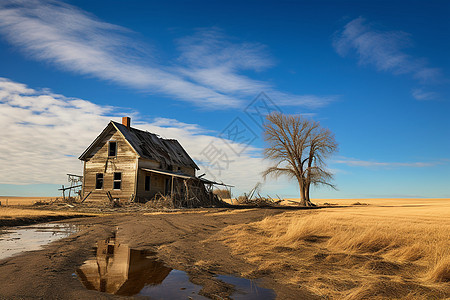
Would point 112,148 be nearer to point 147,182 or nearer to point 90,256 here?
point 147,182

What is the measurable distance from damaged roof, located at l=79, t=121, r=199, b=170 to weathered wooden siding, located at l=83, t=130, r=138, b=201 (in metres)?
0.52

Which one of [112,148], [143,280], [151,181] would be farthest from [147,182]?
[143,280]

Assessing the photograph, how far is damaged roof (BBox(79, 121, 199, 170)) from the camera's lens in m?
28.6

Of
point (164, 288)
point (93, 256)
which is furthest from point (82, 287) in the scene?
point (93, 256)

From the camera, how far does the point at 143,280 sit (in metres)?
5.36

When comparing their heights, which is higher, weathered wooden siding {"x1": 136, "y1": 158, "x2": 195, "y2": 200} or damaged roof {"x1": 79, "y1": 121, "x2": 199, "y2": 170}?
damaged roof {"x1": 79, "y1": 121, "x2": 199, "y2": 170}

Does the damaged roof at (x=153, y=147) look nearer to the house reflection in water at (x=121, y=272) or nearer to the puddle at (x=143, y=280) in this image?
the house reflection in water at (x=121, y=272)

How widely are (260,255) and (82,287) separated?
3.81 m

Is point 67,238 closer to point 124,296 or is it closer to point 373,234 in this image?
point 124,296

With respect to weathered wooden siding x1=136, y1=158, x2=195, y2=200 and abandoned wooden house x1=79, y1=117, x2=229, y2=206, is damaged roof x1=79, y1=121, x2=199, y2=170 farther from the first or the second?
weathered wooden siding x1=136, y1=158, x2=195, y2=200

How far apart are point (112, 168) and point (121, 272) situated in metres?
23.8

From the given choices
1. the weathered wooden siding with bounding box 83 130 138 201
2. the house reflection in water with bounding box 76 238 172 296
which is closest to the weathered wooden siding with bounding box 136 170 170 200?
the weathered wooden siding with bounding box 83 130 138 201

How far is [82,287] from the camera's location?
477cm

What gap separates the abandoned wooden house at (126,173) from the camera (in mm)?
27266
